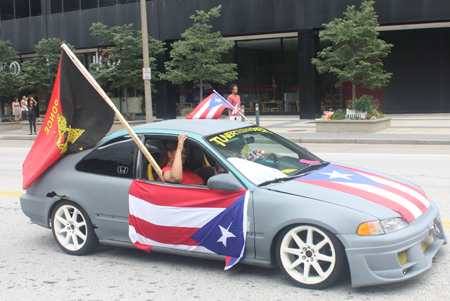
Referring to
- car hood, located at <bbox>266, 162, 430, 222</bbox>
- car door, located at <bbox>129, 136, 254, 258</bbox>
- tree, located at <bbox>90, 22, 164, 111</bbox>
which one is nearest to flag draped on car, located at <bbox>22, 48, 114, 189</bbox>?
car door, located at <bbox>129, 136, 254, 258</bbox>

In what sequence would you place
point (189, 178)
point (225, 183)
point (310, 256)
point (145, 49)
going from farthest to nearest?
point (145, 49)
point (189, 178)
point (225, 183)
point (310, 256)

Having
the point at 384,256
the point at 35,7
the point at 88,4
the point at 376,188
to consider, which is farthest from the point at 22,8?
the point at 384,256

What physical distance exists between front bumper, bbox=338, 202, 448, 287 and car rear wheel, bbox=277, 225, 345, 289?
0.12 metres

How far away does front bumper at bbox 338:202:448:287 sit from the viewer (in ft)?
12.2

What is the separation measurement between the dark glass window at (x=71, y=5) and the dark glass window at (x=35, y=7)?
2.63 meters

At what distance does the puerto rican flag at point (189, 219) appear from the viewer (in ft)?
14.1

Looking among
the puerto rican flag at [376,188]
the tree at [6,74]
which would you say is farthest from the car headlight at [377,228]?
the tree at [6,74]

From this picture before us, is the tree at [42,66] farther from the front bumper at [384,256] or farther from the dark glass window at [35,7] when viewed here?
the front bumper at [384,256]

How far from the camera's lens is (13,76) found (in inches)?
1099

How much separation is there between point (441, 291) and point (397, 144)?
12.2 metres

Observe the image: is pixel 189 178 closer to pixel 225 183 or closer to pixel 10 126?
pixel 225 183

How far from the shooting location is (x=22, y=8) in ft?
111

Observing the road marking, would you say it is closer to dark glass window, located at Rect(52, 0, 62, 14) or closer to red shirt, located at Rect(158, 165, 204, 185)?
red shirt, located at Rect(158, 165, 204, 185)

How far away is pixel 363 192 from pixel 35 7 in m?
34.3
